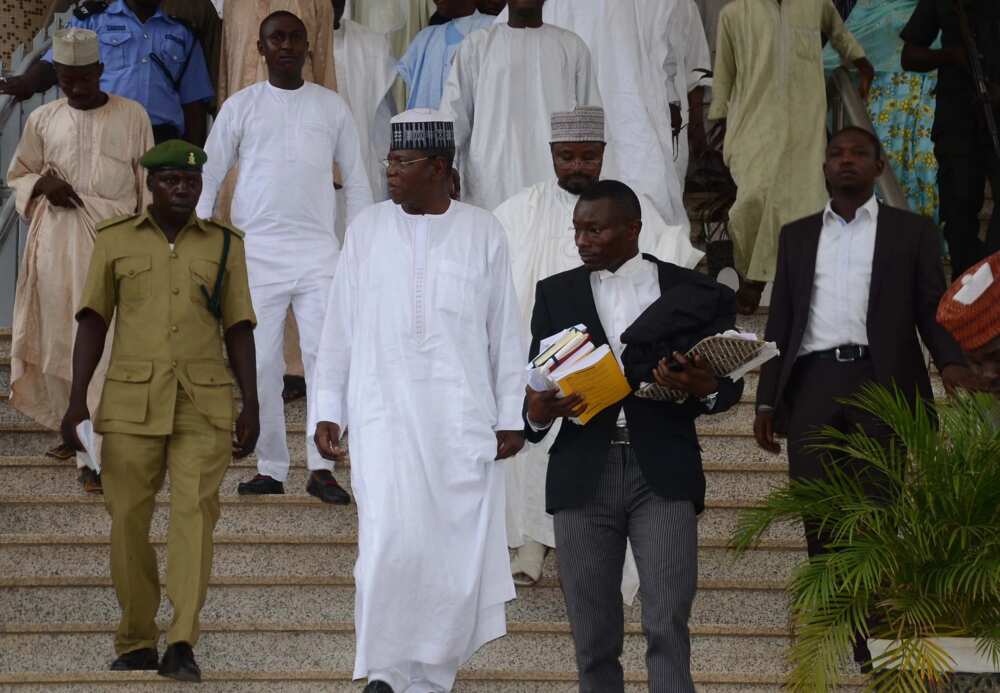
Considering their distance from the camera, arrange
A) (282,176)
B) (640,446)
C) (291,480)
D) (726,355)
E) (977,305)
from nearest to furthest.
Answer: (977,305) < (726,355) < (640,446) < (291,480) < (282,176)

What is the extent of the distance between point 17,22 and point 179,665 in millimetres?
7858

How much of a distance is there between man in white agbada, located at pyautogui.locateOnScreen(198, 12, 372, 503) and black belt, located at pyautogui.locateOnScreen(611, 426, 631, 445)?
294 cm

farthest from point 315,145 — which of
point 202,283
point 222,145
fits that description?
point 202,283

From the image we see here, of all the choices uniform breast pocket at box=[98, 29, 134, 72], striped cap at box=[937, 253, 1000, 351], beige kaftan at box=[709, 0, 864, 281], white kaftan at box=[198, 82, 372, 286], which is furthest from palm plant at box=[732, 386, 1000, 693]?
uniform breast pocket at box=[98, 29, 134, 72]

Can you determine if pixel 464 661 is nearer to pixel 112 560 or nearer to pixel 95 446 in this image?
pixel 112 560

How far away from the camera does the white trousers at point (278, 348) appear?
29.3 ft

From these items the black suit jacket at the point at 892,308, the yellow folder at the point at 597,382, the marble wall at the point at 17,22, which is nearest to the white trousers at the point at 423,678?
the yellow folder at the point at 597,382

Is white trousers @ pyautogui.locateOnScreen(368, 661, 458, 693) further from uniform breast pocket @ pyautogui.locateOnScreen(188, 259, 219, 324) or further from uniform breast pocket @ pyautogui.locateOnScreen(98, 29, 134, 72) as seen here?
uniform breast pocket @ pyautogui.locateOnScreen(98, 29, 134, 72)

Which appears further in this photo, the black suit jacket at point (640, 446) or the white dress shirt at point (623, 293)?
the white dress shirt at point (623, 293)

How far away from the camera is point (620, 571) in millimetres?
6562

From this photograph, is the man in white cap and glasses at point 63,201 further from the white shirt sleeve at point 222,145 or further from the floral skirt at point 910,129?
the floral skirt at point 910,129

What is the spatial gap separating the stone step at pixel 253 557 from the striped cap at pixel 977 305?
3691mm

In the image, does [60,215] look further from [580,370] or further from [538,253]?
[580,370]

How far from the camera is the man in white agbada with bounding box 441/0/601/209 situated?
989 centimetres
